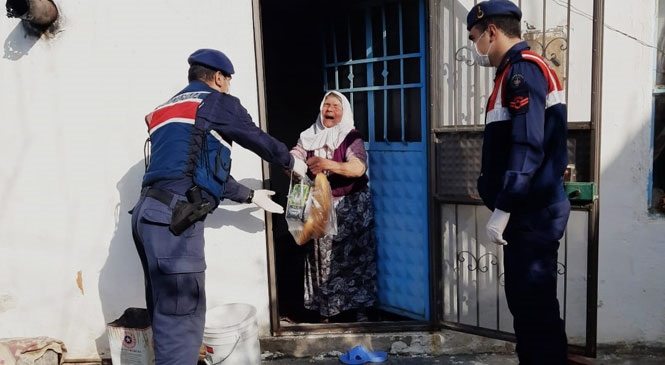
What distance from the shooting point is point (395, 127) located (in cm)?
392

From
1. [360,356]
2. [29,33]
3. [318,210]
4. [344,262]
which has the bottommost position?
[360,356]

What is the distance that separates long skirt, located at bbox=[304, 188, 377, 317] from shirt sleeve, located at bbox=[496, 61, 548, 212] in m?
1.54

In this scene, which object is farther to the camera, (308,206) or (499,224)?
(308,206)

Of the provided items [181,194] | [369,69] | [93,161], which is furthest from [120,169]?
[369,69]

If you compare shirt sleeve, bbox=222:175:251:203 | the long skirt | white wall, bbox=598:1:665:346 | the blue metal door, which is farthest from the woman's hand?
white wall, bbox=598:1:665:346

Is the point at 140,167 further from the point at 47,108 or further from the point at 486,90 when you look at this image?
the point at 486,90

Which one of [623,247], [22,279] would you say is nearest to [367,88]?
[623,247]

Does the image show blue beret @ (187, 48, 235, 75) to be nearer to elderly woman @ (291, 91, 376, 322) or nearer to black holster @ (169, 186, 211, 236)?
black holster @ (169, 186, 211, 236)

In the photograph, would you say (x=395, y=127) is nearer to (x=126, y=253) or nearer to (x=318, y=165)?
(x=318, y=165)

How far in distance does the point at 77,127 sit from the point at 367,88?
2011mm

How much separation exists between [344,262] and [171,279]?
1.44 meters

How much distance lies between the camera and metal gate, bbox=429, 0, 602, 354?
9.84 ft

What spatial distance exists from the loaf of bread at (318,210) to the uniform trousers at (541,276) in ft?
4.12

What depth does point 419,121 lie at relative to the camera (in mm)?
3754
